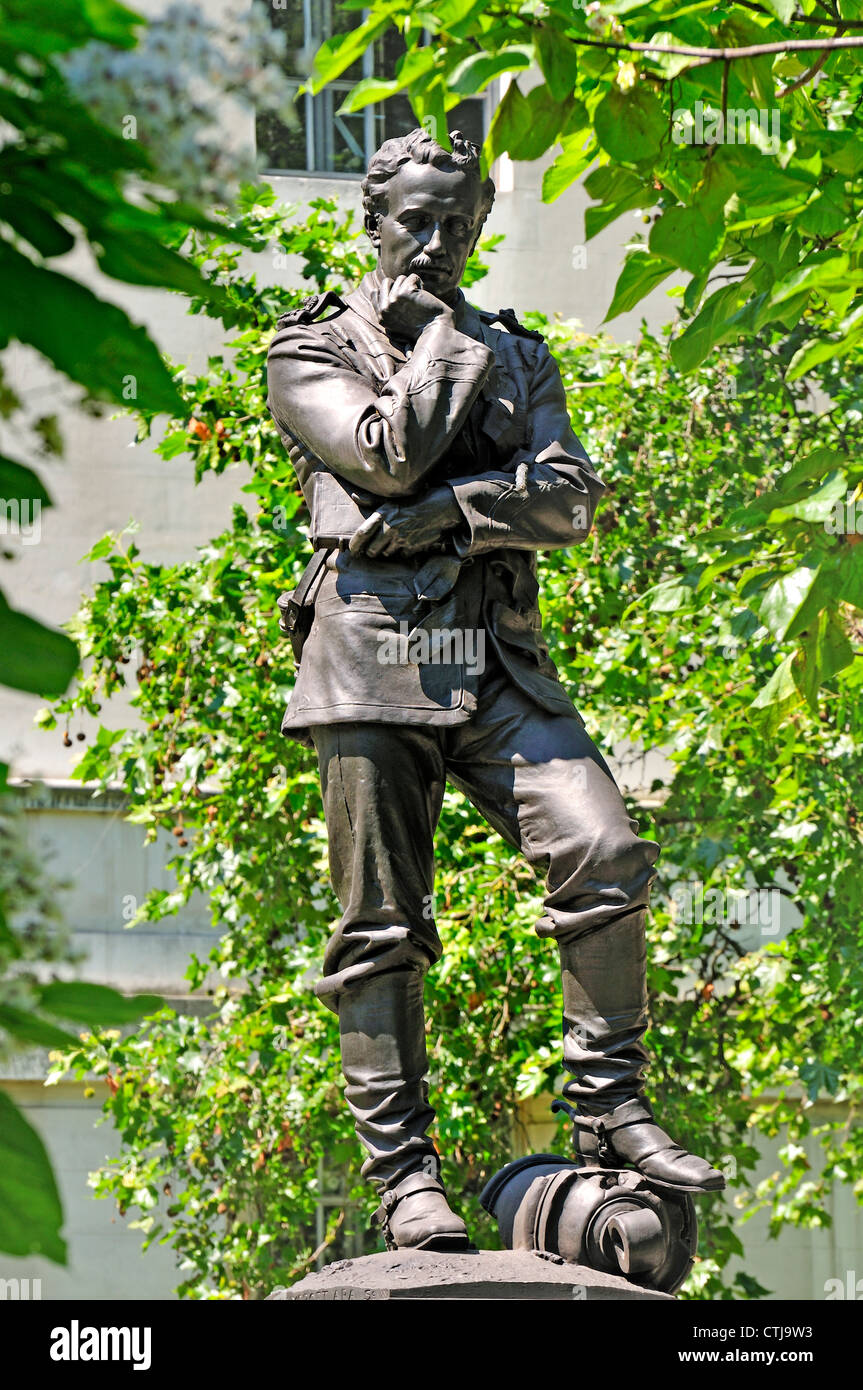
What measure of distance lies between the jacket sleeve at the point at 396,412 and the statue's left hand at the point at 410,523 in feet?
0.12

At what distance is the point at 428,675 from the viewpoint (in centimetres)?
388

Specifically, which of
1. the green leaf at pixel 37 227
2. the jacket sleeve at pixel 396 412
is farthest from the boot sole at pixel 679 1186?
the green leaf at pixel 37 227

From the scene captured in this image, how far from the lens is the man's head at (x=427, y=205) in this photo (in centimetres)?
399

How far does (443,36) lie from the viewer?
339cm

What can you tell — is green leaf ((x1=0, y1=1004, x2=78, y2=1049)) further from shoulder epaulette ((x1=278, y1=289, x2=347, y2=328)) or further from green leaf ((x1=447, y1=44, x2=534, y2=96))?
shoulder epaulette ((x1=278, y1=289, x2=347, y2=328))

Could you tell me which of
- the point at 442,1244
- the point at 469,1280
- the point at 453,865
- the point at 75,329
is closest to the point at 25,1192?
the point at 75,329

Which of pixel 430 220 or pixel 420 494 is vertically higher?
pixel 430 220

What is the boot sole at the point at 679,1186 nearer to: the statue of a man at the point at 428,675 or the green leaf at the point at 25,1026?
the statue of a man at the point at 428,675

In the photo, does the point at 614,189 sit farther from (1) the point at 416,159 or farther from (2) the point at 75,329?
(2) the point at 75,329

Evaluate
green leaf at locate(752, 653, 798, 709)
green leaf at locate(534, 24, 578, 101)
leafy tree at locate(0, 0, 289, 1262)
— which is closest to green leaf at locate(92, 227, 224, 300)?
leafy tree at locate(0, 0, 289, 1262)

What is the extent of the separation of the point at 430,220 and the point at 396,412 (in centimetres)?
52

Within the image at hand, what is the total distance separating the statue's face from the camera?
3982 mm
